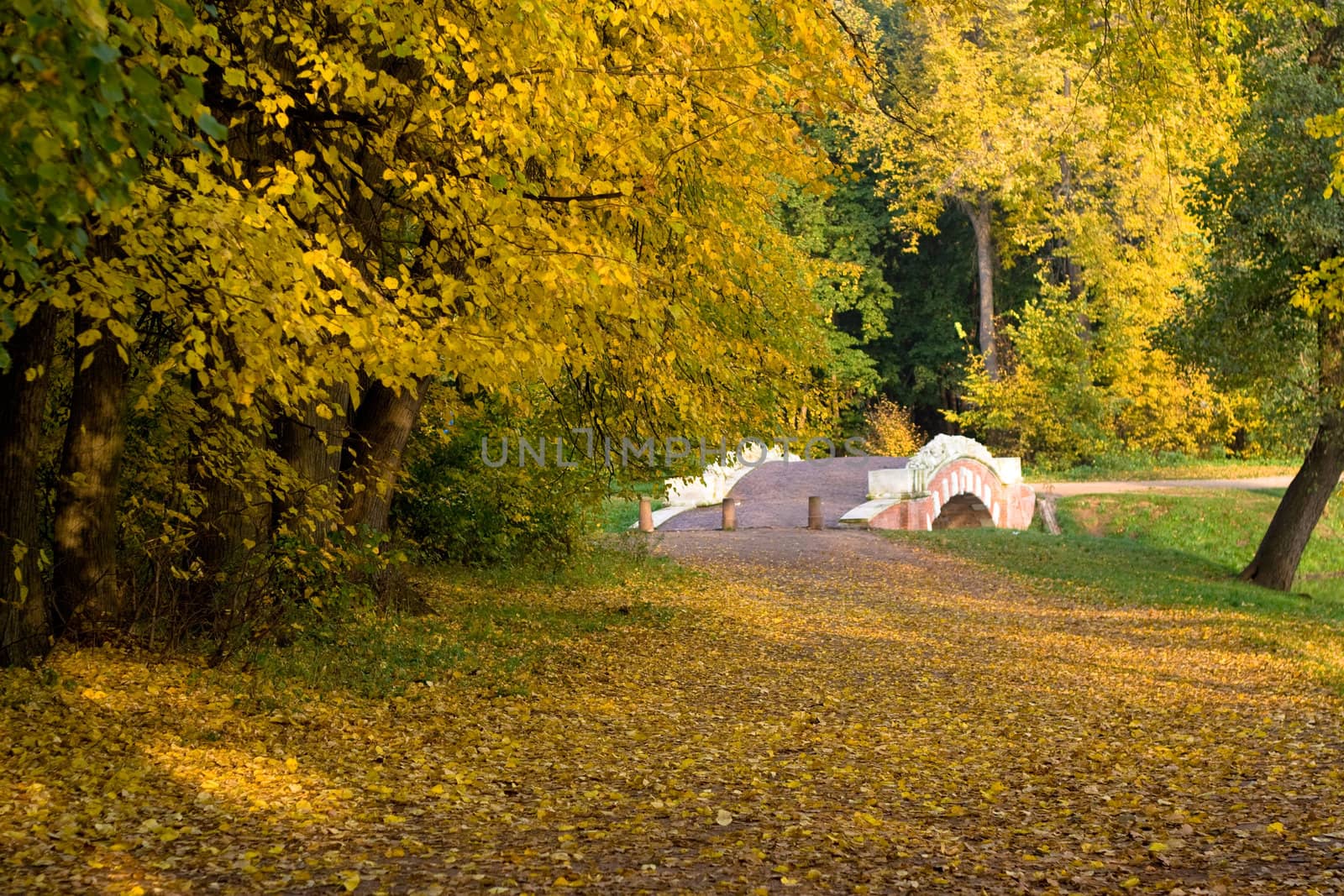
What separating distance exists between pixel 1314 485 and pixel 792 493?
14.0m

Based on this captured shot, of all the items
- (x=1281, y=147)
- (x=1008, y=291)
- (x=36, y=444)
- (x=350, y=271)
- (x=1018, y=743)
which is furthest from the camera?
(x=1008, y=291)

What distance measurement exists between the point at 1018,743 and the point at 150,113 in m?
6.61

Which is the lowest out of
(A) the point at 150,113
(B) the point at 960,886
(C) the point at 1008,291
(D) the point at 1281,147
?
(B) the point at 960,886

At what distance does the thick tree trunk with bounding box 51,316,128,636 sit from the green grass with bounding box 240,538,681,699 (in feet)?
3.38

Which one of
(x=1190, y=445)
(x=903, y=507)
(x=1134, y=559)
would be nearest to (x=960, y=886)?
(x=1134, y=559)

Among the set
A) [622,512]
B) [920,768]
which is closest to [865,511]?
[622,512]

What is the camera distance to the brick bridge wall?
87.6ft

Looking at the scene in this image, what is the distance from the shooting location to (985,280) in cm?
3997

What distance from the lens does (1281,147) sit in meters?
15.8

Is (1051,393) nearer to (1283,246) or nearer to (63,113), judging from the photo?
(1283,246)

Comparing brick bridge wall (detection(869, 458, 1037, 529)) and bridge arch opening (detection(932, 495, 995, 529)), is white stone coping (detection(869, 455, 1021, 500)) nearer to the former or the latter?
brick bridge wall (detection(869, 458, 1037, 529))

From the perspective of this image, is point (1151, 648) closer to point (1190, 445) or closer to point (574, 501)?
point (574, 501)

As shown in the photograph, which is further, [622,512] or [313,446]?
[622,512]

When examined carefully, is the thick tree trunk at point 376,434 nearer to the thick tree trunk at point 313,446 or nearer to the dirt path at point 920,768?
the thick tree trunk at point 313,446
